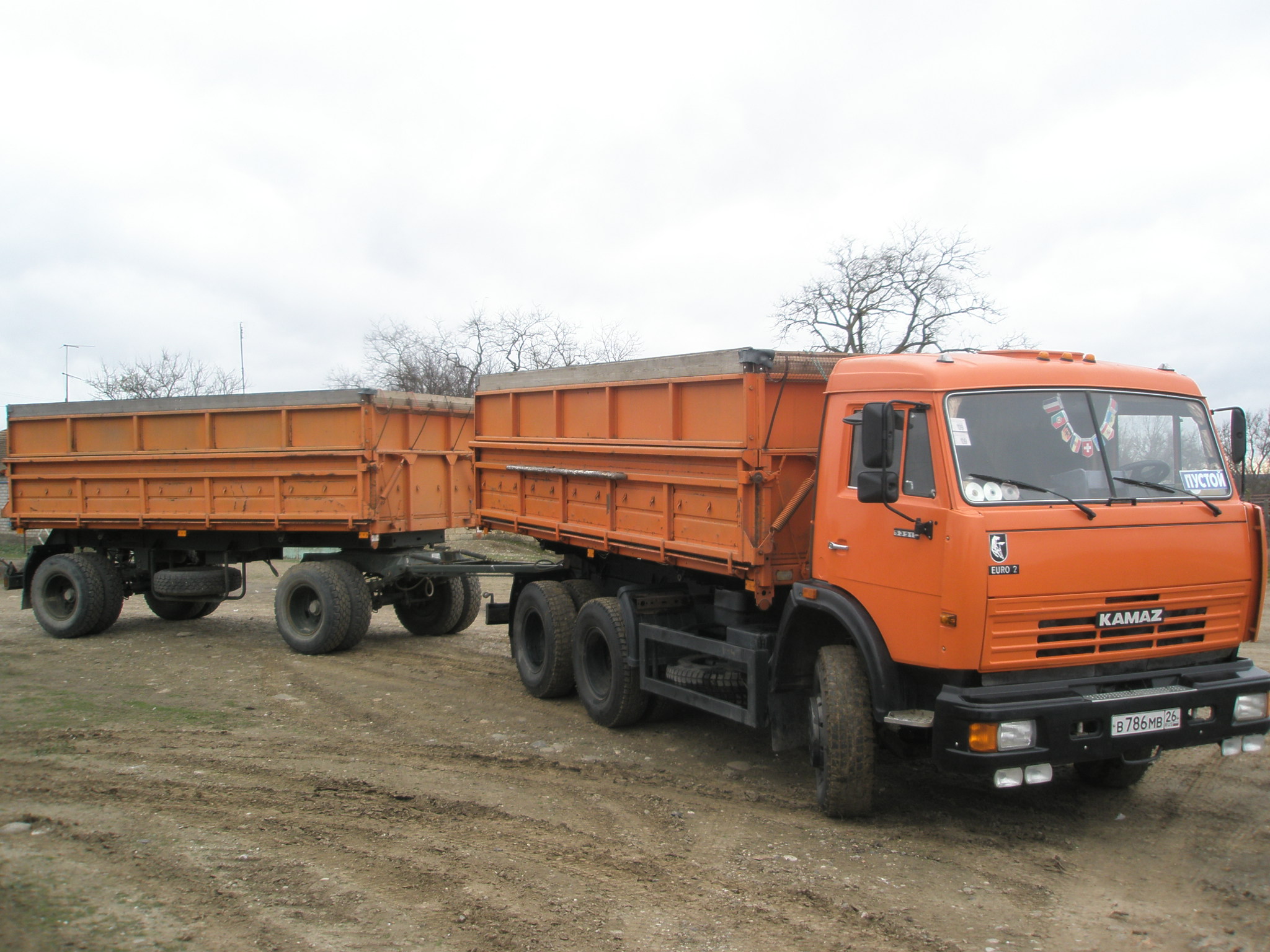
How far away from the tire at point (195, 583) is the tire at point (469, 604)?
105 inches

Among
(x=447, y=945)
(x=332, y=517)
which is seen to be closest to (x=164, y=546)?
(x=332, y=517)

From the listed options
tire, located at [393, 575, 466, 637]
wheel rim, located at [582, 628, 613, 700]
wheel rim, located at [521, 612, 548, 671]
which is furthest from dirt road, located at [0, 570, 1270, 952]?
tire, located at [393, 575, 466, 637]

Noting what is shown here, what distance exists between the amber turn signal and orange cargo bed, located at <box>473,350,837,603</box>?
1.72 meters

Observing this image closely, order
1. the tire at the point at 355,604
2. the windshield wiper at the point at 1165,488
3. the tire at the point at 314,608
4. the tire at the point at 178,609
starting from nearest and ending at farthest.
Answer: the windshield wiper at the point at 1165,488
the tire at the point at 314,608
the tire at the point at 355,604
the tire at the point at 178,609

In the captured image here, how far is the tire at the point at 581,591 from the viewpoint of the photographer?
846 centimetres

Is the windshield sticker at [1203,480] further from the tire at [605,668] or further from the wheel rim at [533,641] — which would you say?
the wheel rim at [533,641]

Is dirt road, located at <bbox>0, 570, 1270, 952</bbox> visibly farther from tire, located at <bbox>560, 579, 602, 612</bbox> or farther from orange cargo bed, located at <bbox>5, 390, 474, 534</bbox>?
orange cargo bed, located at <bbox>5, 390, 474, 534</bbox>

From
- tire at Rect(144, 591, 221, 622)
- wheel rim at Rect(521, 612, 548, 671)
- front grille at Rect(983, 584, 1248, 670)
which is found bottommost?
tire at Rect(144, 591, 221, 622)

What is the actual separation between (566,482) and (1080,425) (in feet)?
14.3

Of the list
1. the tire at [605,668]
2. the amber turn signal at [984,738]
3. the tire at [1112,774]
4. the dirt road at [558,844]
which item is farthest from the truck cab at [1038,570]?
the tire at [605,668]

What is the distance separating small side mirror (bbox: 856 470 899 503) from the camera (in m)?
4.91

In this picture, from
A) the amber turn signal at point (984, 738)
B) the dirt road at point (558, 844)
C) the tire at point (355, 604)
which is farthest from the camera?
the tire at point (355, 604)

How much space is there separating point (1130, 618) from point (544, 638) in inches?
195

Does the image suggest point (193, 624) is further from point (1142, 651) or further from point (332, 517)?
point (1142, 651)
